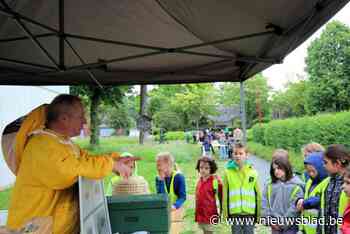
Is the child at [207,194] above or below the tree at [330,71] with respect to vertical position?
below

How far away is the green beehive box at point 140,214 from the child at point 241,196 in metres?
1.67

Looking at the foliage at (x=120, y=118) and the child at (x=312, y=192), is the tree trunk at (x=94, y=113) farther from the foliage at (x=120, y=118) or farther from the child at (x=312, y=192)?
the foliage at (x=120, y=118)

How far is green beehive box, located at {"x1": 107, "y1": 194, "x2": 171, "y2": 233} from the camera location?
5.70 ft

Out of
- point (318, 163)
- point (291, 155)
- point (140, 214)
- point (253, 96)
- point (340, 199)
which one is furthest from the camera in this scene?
point (253, 96)

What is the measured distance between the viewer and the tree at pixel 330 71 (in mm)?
19078

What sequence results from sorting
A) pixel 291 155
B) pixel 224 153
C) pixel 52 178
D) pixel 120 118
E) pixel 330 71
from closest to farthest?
1. pixel 52 178
2. pixel 291 155
3. pixel 224 153
4. pixel 330 71
5. pixel 120 118

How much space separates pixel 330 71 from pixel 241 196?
19189 mm

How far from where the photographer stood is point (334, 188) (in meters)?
2.52

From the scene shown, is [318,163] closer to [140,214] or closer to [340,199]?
[340,199]

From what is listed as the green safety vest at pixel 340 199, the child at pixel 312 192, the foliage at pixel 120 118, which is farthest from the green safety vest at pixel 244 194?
the foliage at pixel 120 118

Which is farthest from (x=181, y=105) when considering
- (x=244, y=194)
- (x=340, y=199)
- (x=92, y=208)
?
(x=92, y=208)

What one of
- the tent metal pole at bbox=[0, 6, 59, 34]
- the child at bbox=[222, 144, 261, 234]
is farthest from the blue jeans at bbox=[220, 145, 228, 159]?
the tent metal pole at bbox=[0, 6, 59, 34]

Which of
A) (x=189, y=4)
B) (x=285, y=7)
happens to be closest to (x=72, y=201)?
(x=189, y=4)

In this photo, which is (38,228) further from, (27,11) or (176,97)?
(176,97)
